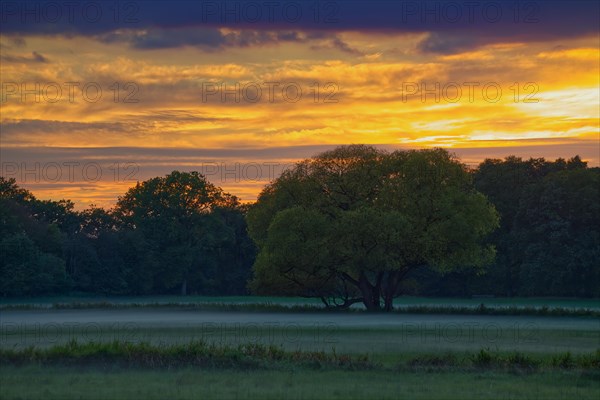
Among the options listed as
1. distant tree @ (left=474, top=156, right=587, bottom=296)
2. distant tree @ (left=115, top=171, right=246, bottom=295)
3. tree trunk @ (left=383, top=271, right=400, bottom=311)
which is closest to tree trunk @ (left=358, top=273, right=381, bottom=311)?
tree trunk @ (left=383, top=271, right=400, bottom=311)

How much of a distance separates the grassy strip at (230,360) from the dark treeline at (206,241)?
193 ft

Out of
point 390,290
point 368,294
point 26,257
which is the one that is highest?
point 26,257

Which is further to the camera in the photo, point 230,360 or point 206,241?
point 206,241

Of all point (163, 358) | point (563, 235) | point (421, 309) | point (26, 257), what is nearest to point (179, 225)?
point (26, 257)

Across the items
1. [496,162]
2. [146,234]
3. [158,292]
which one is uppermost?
[496,162]

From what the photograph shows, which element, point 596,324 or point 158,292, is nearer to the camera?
point 596,324

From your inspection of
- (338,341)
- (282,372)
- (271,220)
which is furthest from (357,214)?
(282,372)

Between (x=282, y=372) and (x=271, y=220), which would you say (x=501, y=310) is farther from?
(x=282, y=372)

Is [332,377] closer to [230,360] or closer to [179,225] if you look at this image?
[230,360]

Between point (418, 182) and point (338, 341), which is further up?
point (418, 182)

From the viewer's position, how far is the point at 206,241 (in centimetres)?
12069

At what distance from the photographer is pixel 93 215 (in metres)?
135

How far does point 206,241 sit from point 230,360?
95.3 meters

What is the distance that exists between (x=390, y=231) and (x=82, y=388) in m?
45.4
